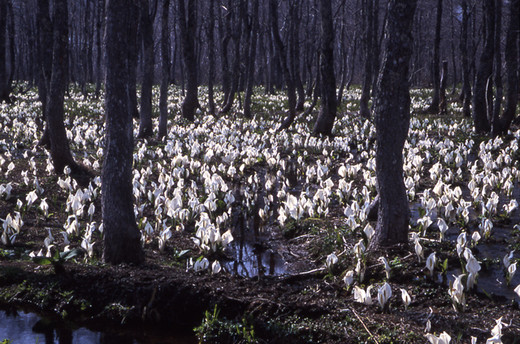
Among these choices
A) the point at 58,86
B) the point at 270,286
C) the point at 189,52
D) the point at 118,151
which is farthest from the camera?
the point at 189,52

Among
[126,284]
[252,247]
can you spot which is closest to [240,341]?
[126,284]

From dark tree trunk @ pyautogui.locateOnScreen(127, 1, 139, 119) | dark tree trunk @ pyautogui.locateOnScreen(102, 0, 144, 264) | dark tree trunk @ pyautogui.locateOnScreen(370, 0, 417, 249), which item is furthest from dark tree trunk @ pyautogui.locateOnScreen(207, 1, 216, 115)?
dark tree trunk @ pyautogui.locateOnScreen(370, 0, 417, 249)

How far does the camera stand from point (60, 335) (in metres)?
4.19

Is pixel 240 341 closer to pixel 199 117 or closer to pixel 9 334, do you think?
pixel 9 334

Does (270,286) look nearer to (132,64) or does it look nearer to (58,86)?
(132,64)

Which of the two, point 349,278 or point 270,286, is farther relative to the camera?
point 270,286

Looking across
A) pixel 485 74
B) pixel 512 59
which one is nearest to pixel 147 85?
pixel 485 74

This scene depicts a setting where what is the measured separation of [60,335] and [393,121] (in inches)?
147

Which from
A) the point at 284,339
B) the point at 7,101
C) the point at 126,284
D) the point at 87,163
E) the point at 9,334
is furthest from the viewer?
the point at 7,101

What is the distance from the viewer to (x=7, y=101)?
868 inches

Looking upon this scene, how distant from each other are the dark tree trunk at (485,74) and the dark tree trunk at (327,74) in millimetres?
3851

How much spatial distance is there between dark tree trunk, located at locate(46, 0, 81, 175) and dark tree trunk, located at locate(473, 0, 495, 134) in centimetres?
1004

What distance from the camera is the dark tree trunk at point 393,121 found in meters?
4.80

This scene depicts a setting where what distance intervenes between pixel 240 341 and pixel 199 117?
1601cm
